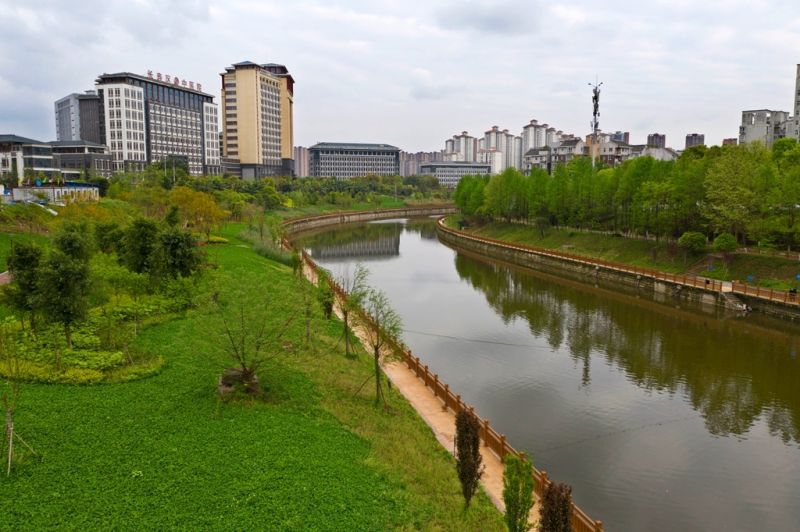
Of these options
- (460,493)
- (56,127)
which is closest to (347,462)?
(460,493)

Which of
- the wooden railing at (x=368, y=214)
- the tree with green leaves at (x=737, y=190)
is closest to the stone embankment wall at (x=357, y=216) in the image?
the wooden railing at (x=368, y=214)

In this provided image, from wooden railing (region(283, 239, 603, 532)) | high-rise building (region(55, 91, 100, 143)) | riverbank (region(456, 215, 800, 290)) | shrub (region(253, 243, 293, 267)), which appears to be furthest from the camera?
high-rise building (region(55, 91, 100, 143))

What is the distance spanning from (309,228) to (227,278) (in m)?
58.9

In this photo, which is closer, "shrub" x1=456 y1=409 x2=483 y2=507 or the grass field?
the grass field

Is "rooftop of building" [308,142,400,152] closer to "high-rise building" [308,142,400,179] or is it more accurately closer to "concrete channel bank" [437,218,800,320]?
"high-rise building" [308,142,400,179]

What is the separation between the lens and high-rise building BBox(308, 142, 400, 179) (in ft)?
605

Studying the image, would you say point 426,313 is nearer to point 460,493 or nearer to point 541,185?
point 460,493

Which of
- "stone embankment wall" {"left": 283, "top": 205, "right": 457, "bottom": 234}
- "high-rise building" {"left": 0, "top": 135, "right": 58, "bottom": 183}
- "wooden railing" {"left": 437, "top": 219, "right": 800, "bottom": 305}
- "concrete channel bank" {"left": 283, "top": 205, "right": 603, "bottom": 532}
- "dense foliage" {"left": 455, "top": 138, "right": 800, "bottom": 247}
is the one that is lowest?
"concrete channel bank" {"left": 283, "top": 205, "right": 603, "bottom": 532}

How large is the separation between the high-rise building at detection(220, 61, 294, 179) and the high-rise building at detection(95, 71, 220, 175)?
261 inches

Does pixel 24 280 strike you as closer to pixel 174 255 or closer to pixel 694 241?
pixel 174 255

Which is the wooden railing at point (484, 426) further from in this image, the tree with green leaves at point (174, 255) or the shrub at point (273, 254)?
the shrub at point (273, 254)

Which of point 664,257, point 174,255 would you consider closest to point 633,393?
point 174,255

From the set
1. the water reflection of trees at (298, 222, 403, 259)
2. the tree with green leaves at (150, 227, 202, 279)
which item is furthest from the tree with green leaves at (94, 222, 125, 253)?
the water reflection of trees at (298, 222, 403, 259)

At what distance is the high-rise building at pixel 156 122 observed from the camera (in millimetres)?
94938
